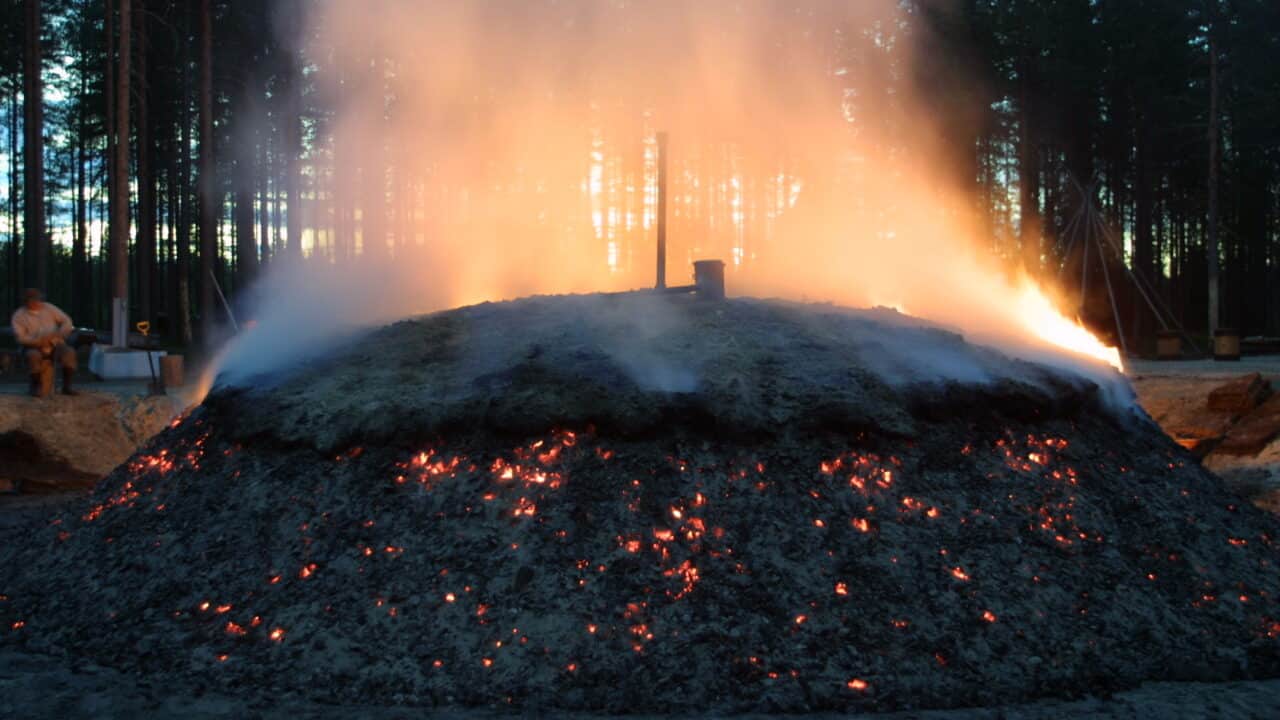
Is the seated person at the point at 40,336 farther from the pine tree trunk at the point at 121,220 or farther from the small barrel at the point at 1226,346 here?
the small barrel at the point at 1226,346

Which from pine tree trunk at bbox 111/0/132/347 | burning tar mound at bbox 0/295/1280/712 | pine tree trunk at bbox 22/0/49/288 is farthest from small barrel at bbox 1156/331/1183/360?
pine tree trunk at bbox 22/0/49/288

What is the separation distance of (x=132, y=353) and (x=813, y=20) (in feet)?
41.2

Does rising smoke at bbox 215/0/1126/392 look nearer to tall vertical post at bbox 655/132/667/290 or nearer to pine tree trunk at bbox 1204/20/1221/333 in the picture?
tall vertical post at bbox 655/132/667/290

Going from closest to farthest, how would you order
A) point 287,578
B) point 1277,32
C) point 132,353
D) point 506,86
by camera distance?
1. point 287,578
2. point 506,86
3. point 132,353
4. point 1277,32

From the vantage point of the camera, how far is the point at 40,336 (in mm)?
9930

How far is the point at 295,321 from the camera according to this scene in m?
7.88

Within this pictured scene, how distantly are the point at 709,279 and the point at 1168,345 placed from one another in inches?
676

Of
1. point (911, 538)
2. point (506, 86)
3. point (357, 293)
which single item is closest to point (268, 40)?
point (506, 86)

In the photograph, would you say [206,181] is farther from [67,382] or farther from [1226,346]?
[1226,346]

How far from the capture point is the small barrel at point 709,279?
22.5 ft

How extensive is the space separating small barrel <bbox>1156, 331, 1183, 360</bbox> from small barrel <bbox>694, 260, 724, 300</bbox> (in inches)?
666

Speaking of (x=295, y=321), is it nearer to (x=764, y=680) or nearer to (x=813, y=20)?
(x=764, y=680)

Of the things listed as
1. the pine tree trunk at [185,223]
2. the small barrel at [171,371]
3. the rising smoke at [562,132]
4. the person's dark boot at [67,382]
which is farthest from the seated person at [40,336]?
the pine tree trunk at [185,223]

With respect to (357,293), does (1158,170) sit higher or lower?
higher
